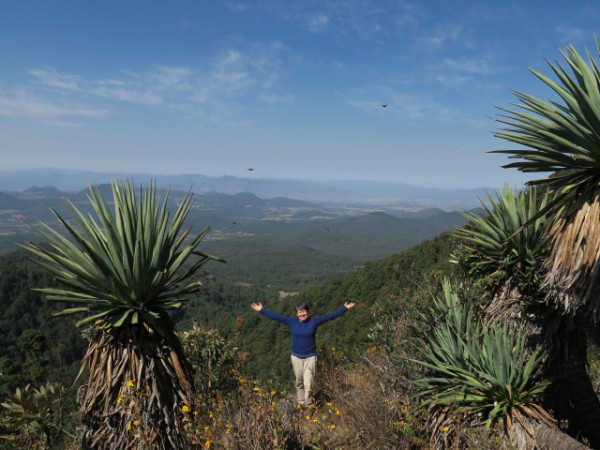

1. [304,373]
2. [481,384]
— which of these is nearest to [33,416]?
[304,373]

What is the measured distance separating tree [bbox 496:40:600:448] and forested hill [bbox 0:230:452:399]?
2.92 meters

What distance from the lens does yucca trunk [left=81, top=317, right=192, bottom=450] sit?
4.20 m

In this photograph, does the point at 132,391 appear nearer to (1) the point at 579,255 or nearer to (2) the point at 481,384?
(2) the point at 481,384

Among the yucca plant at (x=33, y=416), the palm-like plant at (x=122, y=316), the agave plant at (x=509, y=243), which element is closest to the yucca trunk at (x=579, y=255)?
the agave plant at (x=509, y=243)

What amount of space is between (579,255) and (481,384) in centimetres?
195

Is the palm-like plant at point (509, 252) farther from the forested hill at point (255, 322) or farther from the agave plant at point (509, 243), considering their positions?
the forested hill at point (255, 322)

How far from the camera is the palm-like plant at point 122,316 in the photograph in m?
4.23

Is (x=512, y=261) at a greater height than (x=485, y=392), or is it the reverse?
(x=512, y=261)

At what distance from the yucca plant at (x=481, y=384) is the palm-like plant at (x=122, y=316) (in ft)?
10.3

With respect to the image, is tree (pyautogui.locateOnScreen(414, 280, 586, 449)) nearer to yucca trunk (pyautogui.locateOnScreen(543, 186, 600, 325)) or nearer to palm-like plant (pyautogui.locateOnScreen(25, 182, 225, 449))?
yucca trunk (pyautogui.locateOnScreen(543, 186, 600, 325))

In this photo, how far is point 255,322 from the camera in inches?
2931

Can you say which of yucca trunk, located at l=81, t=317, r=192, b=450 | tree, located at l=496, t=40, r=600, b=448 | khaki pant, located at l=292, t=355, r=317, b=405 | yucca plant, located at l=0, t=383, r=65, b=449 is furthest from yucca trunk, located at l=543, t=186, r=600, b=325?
yucca plant, located at l=0, t=383, r=65, b=449

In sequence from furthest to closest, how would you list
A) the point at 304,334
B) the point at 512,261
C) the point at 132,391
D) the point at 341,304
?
the point at 341,304 → the point at 512,261 → the point at 304,334 → the point at 132,391

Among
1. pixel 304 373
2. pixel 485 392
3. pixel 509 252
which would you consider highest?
pixel 509 252
